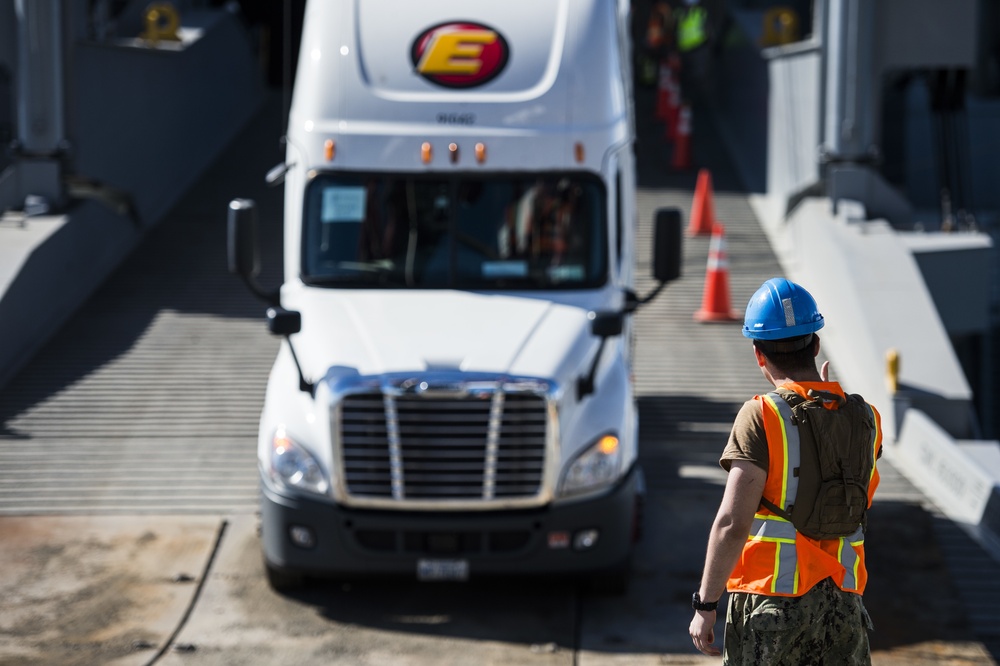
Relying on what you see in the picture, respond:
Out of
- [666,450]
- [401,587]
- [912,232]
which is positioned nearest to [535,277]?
[401,587]

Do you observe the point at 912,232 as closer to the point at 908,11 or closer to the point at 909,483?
the point at 908,11

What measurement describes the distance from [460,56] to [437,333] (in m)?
1.78

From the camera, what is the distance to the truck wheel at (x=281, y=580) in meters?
8.14

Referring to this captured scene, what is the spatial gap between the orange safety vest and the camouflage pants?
4 cm

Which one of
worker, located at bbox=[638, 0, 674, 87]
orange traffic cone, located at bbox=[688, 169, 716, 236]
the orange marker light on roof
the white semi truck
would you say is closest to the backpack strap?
the white semi truck

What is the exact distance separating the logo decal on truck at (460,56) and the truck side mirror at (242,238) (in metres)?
1.35

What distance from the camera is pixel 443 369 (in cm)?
766

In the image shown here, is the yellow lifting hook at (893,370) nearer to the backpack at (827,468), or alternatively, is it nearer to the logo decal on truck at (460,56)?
the logo decal on truck at (460,56)

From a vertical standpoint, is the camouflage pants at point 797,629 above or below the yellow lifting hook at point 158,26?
below

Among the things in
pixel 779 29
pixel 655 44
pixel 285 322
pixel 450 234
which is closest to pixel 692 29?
pixel 655 44

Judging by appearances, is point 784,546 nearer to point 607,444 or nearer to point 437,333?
point 607,444

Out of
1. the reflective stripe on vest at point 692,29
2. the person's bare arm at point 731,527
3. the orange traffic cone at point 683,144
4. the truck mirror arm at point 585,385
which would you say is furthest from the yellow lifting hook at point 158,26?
the person's bare arm at point 731,527

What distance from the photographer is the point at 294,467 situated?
25.4 feet

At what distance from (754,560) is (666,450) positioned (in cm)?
654
